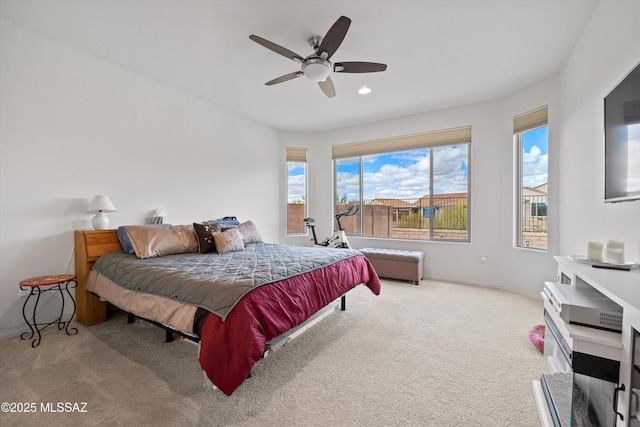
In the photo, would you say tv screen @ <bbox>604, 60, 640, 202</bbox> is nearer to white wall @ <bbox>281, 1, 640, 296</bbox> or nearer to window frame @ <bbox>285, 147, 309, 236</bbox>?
white wall @ <bbox>281, 1, 640, 296</bbox>

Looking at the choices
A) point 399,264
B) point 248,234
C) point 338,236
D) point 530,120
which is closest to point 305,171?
point 338,236

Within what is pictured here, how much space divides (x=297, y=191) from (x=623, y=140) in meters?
4.65

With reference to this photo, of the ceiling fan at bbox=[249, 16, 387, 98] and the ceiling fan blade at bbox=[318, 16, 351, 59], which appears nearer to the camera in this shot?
the ceiling fan blade at bbox=[318, 16, 351, 59]

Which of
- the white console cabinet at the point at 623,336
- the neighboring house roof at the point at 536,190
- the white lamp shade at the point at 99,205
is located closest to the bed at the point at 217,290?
the white lamp shade at the point at 99,205

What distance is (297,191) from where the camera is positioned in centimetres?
560

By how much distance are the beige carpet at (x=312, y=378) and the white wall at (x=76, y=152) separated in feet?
2.86

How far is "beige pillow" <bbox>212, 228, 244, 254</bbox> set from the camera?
305 cm

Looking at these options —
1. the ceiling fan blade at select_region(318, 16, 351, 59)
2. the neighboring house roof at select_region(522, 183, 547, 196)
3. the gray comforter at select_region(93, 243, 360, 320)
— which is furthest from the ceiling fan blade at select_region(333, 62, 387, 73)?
the neighboring house roof at select_region(522, 183, 547, 196)

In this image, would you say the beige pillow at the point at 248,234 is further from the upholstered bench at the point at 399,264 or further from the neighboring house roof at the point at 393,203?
the neighboring house roof at the point at 393,203

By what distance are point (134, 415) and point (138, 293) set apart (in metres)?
0.85

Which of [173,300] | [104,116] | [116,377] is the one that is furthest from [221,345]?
[104,116]

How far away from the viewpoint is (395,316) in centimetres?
288

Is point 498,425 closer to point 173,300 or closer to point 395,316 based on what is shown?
point 395,316

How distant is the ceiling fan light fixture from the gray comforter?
1705 millimetres
